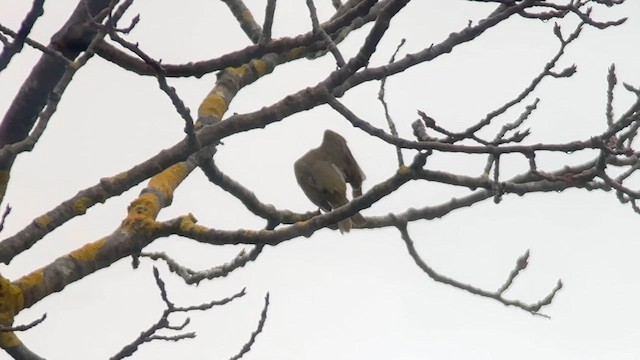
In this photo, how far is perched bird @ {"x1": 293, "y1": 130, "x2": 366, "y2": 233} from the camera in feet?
Result: 15.2

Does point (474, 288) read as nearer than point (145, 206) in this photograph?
No

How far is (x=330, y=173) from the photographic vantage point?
15.4 ft

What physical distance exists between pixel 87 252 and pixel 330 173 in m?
1.47

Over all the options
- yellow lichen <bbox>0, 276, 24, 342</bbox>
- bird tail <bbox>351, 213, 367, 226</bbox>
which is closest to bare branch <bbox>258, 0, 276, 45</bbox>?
yellow lichen <bbox>0, 276, 24, 342</bbox>

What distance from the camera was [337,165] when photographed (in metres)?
4.70

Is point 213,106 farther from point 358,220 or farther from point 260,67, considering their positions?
point 358,220

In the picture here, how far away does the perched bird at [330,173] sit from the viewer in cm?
464

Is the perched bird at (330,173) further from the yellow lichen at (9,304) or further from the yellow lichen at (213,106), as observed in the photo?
the yellow lichen at (9,304)

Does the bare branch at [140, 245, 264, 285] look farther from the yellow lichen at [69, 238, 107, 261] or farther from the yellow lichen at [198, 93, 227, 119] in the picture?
the yellow lichen at [69, 238, 107, 261]

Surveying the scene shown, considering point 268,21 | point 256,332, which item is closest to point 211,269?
point 256,332

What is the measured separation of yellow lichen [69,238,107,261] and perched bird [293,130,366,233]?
138cm

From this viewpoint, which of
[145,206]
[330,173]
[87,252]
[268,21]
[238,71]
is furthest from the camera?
[238,71]

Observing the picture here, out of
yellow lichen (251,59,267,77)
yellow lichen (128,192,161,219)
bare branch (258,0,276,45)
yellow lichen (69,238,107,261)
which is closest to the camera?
bare branch (258,0,276,45)

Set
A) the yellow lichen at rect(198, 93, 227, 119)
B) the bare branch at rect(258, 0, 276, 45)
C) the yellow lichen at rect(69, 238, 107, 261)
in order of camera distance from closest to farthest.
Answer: the bare branch at rect(258, 0, 276, 45) < the yellow lichen at rect(69, 238, 107, 261) < the yellow lichen at rect(198, 93, 227, 119)
